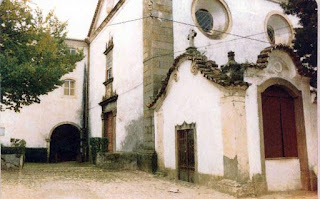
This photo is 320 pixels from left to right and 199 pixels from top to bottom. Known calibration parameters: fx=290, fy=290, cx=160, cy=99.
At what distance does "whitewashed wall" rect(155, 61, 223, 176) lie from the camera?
7.50 m

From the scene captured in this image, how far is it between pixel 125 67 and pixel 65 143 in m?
8.11

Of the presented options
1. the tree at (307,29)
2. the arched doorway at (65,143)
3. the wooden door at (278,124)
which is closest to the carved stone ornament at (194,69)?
the wooden door at (278,124)

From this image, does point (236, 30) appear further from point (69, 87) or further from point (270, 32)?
point (69, 87)

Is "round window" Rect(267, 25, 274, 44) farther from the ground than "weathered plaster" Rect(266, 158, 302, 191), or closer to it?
farther from the ground

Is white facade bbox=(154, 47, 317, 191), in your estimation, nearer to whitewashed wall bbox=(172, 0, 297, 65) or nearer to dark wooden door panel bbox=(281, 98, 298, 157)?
dark wooden door panel bbox=(281, 98, 298, 157)

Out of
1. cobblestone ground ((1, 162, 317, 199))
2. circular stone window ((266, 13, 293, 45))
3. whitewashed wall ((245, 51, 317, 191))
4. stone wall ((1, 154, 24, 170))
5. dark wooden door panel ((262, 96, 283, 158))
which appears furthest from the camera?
circular stone window ((266, 13, 293, 45))

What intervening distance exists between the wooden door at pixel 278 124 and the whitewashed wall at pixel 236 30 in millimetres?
4053

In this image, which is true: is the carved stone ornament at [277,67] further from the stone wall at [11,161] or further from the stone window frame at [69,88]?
the stone window frame at [69,88]

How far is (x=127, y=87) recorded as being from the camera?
12.9 metres

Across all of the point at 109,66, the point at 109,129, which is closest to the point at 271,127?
the point at 109,129

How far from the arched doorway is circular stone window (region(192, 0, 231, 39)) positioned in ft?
35.4

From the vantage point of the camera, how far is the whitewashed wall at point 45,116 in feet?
55.4

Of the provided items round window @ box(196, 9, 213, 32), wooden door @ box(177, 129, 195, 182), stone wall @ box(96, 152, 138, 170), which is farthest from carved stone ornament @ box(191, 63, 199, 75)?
stone wall @ box(96, 152, 138, 170)

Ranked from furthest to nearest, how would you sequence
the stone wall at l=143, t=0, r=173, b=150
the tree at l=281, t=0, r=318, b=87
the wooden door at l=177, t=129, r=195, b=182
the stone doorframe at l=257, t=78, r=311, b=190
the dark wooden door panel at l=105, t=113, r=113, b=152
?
the dark wooden door panel at l=105, t=113, r=113, b=152 < the stone wall at l=143, t=0, r=173, b=150 < the wooden door at l=177, t=129, r=195, b=182 < the tree at l=281, t=0, r=318, b=87 < the stone doorframe at l=257, t=78, r=311, b=190
